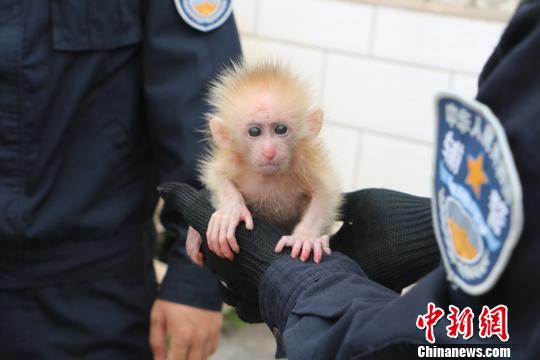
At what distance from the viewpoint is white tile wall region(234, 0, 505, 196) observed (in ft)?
11.0

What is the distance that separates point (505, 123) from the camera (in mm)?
887

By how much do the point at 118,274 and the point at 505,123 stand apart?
143 centimetres

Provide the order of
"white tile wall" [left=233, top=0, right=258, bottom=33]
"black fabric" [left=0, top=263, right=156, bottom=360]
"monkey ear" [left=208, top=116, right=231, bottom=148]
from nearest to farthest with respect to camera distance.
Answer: "monkey ear" [left=208, top=116, right=231, bottom=148], "black fabric" [left=0, top=263, right=156, bottom=360], "white tile wall" [left=233, top=0, right=258, bottom=33]

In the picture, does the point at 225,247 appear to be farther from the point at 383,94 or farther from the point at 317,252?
the point at 383,94

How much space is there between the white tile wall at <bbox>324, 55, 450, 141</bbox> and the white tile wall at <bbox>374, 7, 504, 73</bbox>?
0.06 m

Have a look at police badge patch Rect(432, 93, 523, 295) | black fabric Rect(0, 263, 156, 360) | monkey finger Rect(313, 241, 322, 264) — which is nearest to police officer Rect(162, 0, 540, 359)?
police badge patch Rect(432, 93, 523, 295)

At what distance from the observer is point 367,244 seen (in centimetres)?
156

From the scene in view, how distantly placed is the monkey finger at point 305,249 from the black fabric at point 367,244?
1.9 inches

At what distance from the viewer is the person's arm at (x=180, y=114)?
2.01 metres

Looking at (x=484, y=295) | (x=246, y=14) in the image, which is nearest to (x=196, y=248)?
(x=484, y=295)

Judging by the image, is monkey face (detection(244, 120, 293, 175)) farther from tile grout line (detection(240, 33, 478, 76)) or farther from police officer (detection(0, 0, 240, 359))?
tile grout line (detection(240, 33, 478, 76))

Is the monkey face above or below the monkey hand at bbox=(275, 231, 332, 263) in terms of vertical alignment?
above

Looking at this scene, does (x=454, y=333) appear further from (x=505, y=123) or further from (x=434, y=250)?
(x=434, y=250)

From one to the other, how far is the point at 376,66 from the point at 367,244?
213 centimetres
